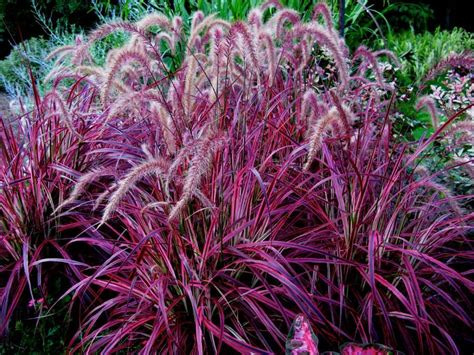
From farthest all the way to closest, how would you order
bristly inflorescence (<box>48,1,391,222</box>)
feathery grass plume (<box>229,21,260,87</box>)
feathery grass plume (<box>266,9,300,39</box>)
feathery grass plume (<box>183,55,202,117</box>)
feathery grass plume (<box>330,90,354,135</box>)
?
feathery grass plume (<box>266,9,300,39</box>), feathery grass plume (<box>183,55,202,117</box>), feathery grass plume (<box>229,21,260,87</box>), feathery grass plume (<box>330,90,354,135</box>), bristly inflorescence (<box>48,1,391,222</box>)

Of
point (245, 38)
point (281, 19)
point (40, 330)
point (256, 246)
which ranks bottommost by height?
point (40, 330)

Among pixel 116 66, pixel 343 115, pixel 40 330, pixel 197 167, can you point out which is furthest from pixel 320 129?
pixel 40 330

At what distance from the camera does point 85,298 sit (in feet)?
8.33

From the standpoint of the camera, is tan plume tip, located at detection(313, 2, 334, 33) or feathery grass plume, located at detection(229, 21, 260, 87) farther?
tan plume tip, located at detection(313, 2, 334, 33)

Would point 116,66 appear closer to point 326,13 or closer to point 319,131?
point 319,131

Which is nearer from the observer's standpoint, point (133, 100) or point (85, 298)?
point (133, 100)

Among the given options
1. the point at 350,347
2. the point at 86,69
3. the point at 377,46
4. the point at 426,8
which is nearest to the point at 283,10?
the point at 86,69

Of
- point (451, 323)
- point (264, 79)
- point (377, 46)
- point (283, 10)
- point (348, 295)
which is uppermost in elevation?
point (283, 10)

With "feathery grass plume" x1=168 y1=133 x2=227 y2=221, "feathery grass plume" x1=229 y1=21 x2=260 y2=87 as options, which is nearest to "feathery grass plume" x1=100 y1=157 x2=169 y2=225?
"feathery grass plume" x1=168 y1=133 x2=227 y2=221

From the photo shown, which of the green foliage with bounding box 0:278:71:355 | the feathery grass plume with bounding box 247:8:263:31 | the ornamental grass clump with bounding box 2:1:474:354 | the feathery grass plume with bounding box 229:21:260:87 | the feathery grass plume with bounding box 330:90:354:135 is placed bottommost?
the green foliage with bounding box 0:278:71:355

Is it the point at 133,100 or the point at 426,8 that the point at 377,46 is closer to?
the point at 426,8

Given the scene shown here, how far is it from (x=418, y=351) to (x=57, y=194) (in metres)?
1.82

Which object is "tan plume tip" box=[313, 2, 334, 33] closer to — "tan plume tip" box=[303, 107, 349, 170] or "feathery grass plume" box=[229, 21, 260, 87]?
"feathery grass plume" box=[229, 21, 260, 87]

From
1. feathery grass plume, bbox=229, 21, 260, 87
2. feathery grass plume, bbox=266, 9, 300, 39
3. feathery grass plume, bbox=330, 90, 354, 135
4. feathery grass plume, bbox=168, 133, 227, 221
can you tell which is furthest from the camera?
feathery grass plume, bbox=266, 9, 300, 39
